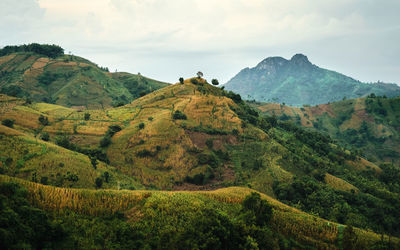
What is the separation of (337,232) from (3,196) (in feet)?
110

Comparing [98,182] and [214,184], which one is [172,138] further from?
[98,182]

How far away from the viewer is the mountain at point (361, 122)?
410 feet

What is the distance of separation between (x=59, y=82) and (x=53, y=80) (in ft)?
15.4

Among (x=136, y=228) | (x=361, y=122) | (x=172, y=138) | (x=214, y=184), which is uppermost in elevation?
(x=361, y=122)

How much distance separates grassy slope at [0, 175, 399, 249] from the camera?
21.9 metres

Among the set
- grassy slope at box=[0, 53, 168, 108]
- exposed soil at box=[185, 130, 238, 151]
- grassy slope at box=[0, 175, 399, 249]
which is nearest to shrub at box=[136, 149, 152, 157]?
exposed soil at box=[185, 130, 238, 151]

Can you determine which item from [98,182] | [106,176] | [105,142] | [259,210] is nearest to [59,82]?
[105,142]

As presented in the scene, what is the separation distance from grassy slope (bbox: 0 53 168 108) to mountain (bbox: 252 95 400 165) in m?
117

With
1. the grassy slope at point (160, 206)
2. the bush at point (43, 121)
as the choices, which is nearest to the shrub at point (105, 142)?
the bush at point (43, 121)

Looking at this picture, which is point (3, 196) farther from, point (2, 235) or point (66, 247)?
point (66, 247)

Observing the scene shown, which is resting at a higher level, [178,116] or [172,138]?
[178,116]

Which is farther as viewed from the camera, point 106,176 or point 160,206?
point 106,176

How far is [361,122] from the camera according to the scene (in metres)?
146

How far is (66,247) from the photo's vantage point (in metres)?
17.6
